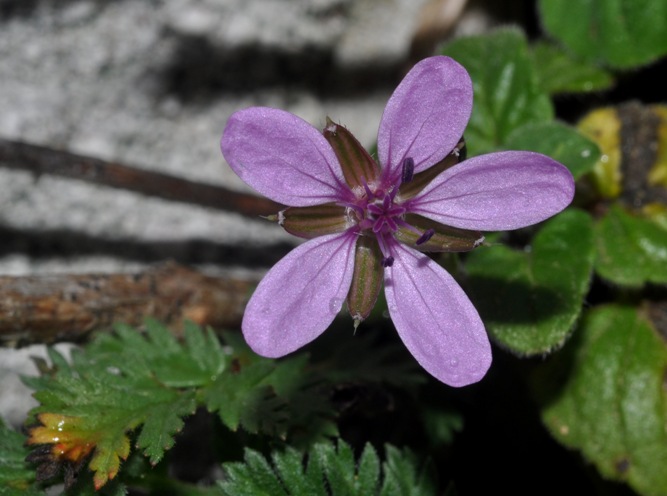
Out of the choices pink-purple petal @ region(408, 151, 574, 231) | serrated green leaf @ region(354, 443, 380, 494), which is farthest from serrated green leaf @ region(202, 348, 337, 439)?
pink-purple petal @ region(408, 151, 574, 231)

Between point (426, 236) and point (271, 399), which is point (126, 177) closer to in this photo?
point (271, 399)

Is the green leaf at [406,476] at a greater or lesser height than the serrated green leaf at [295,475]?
lesser

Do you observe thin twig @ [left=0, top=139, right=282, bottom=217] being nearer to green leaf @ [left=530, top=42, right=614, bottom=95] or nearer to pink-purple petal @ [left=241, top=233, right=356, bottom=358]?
pink-purple petal @ [left=241, top=233, right=356, bottom=358]

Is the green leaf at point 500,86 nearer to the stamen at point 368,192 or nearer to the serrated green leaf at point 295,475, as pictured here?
the stamen at point 368,192

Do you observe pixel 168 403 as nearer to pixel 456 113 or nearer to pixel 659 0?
pixel 456 113

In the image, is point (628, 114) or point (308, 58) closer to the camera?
point (628, 114)

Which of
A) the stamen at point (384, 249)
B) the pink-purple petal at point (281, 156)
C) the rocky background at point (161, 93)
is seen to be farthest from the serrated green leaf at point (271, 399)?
the rocky background at point (161, 93)

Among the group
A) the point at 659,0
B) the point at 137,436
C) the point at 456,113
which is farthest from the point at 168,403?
the point at 659,0
